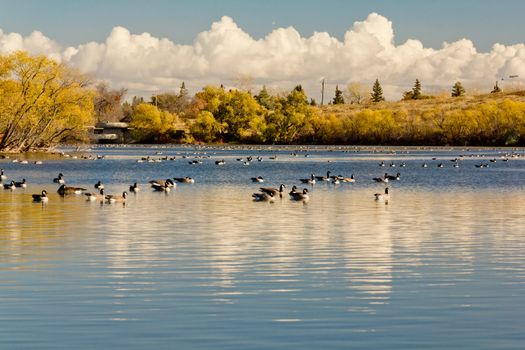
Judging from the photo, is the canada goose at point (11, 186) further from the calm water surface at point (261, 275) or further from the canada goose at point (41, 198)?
the canada goose at point (41, 198)

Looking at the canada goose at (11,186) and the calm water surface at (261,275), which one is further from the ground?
the canada goose at (11,186)

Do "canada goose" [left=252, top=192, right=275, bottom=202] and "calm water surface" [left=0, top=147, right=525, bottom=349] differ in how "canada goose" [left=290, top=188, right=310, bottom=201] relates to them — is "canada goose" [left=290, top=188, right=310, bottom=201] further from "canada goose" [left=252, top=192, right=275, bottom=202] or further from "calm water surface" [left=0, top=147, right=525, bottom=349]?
"calm water surface" [left=0, top=147, right=525, bottom=349]

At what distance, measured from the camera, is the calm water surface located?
16.4 meters

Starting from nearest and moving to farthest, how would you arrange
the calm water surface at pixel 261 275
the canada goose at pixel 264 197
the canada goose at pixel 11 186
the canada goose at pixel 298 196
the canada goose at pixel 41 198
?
the calm water surface at pixel 261 275 < the canada goose at pixel 41 198 < the canada goose at pixel 264 197 < the canada goose at pixel 298 196 < the canada goose at pixel 11 186

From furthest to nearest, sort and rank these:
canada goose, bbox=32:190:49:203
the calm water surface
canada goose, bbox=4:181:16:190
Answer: canada goose, bbox=4:181:16:190 → canada goose, bbox=32:190:49:203 → the calm water surface

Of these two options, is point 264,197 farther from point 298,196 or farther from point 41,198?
point 41,198

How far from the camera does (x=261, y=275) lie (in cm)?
2270

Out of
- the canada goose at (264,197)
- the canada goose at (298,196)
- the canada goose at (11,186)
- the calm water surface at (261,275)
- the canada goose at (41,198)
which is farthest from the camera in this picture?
the canada goose at (11,186)

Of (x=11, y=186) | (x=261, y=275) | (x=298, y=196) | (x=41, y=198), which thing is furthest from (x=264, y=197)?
(x=261, y=275)

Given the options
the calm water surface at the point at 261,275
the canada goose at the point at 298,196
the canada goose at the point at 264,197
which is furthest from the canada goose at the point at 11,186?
the canada goose at the point at 298,196

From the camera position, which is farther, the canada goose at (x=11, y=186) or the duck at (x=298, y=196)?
the canada goose at (x=11, y=186)

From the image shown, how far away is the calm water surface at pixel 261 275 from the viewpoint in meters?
16.4

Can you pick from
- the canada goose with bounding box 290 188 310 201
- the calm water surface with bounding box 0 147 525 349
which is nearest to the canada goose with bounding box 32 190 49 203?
the calm water surface with bounding box 0 147 525 349

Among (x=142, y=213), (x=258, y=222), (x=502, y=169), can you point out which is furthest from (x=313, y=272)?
(x=502, y=169)
